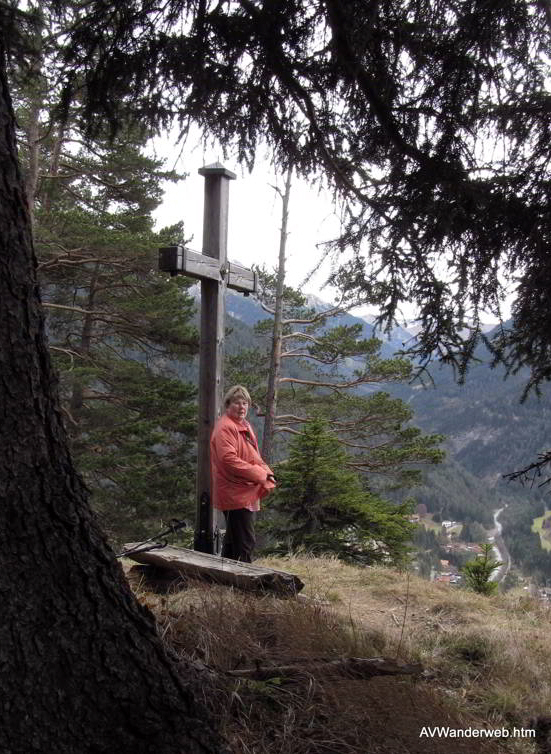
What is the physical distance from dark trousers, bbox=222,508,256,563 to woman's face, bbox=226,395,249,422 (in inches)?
28.4

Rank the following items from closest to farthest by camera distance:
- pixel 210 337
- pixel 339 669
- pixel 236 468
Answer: pixel 339 669, pixel 236 468, pixel 210 337

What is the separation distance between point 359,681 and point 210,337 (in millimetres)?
3743

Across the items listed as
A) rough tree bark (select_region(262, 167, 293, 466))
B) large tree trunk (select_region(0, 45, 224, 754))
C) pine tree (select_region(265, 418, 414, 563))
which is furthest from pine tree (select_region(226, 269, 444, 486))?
large tree trunk (select_region(0, 45, 224, 754))

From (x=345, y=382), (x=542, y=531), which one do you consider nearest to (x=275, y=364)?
(x=345, y=382)

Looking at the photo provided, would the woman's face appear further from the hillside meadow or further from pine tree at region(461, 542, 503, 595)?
pine tree at region(461, 542, 503, 595)

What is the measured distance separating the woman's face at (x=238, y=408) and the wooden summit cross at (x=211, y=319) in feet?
1.63

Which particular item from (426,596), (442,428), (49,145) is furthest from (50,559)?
(442,428)

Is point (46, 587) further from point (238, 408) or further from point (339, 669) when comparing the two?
point (238, 408)

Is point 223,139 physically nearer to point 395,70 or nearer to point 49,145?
point 395,70

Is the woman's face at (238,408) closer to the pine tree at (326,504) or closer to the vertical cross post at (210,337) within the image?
the vertical cross post at (210,337)

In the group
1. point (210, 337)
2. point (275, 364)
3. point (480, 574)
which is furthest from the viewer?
point (275, 364)

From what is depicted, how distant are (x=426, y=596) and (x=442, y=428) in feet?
518

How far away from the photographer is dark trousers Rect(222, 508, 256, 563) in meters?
5.25

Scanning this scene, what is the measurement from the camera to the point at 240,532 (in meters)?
5.25
